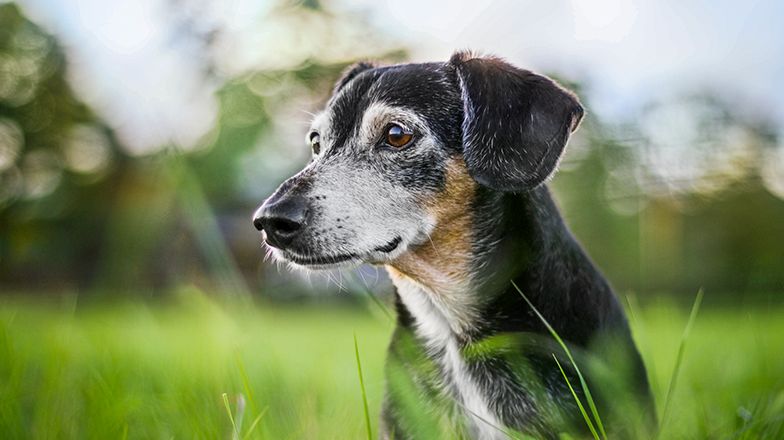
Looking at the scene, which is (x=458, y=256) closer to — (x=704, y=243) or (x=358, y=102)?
(x=358, y=102)

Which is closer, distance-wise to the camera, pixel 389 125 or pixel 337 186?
pixel 337 186

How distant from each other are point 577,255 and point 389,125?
3.37ft

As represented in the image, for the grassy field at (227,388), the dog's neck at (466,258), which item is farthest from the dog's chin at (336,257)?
the grassy field at (227,388)

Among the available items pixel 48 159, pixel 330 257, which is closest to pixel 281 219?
pixel 330 257

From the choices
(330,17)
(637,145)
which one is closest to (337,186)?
(637,145)

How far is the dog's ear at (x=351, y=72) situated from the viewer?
3.66 metres

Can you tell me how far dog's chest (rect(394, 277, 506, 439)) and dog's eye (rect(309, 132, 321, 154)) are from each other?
0.85 metres

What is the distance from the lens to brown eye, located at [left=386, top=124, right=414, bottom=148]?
282 cm

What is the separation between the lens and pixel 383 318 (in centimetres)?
285

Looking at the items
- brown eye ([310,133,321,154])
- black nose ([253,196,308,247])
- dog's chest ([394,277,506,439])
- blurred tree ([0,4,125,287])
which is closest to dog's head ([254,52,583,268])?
black nose ([253,196,308,247])

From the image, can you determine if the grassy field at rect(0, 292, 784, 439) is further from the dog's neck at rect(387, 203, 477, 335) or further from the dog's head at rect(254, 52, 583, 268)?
the dog's head at rect(254, 52, 583, 268)

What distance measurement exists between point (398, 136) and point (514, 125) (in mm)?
533

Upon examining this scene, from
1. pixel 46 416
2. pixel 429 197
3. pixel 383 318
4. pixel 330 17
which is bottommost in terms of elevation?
pixel 330 17

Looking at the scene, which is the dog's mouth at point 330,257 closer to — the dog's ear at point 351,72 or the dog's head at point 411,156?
the dog's head at point 411,156
